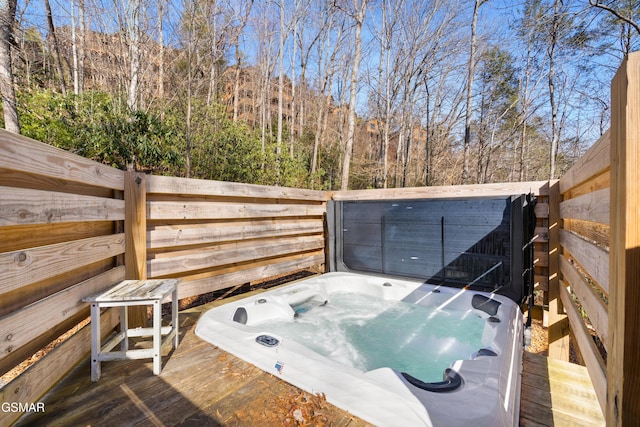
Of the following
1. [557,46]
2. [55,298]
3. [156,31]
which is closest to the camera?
[55,298]

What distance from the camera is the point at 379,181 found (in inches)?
301

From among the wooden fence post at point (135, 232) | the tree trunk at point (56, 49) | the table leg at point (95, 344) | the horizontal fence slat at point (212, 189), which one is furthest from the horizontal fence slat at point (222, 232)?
the tree trunk at point (56, 49)

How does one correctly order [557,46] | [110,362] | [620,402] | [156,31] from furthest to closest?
1. [557,46]
2. [156,31]
3. [110,362]
4. [620,402]

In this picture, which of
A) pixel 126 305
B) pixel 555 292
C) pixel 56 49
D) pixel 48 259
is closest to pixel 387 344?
pixel 555 292

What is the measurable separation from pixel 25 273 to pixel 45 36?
15.1 feet

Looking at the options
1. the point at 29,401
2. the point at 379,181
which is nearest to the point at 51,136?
the point at 29,401

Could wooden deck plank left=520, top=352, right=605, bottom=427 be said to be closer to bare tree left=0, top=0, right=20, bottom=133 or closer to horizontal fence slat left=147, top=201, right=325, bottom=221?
horizontal fence slat left=147, top=201, right=325, bottom=221

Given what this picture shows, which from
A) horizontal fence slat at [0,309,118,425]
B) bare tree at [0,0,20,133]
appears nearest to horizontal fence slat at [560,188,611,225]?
horizontal fence slat at [0,309,118,425]

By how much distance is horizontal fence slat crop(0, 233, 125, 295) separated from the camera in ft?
3.23

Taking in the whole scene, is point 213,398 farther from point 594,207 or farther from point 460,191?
point 460,191

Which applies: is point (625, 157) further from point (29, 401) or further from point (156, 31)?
point (156, 31)

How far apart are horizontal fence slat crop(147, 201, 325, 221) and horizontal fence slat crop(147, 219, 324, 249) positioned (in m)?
0.09

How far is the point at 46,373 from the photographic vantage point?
4.05ft

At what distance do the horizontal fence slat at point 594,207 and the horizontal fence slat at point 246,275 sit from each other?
2.58m
